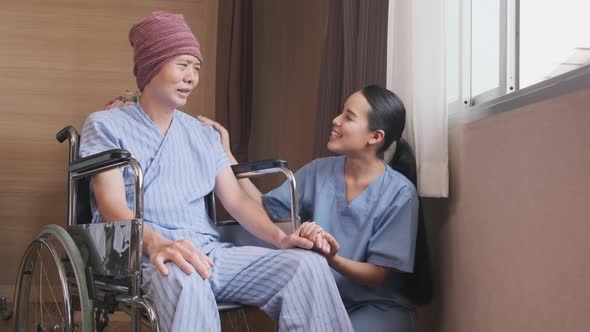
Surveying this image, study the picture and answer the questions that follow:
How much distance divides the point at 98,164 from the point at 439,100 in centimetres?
89

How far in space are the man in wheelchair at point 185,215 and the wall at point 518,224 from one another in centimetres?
37

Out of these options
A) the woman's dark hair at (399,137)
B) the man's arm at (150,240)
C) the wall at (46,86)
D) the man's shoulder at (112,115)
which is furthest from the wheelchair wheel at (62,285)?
the wall at (46,86)

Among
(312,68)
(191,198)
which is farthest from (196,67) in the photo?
(312,68)

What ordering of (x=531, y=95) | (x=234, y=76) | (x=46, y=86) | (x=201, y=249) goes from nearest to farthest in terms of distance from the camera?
(x=531, y=95) < (x=201, y=249) < (x=234, y=76) < (x=46, y=86)

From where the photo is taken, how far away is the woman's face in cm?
206

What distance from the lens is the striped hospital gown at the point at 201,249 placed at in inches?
62.7

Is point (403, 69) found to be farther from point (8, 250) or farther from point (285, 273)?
point (8, 250)

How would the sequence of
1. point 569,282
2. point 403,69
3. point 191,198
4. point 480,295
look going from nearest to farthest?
point 569,282 → point 480,295 → point 191,198 → point 403,69

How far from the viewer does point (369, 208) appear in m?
2.02

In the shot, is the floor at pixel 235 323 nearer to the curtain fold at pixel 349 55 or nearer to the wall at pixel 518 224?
the curtain fold at pixel 349 55

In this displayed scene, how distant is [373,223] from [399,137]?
0.90 feet

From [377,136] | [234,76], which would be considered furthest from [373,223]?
[234,76]

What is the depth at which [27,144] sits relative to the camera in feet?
Result: 11.7

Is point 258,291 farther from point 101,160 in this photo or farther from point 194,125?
point 194,125
